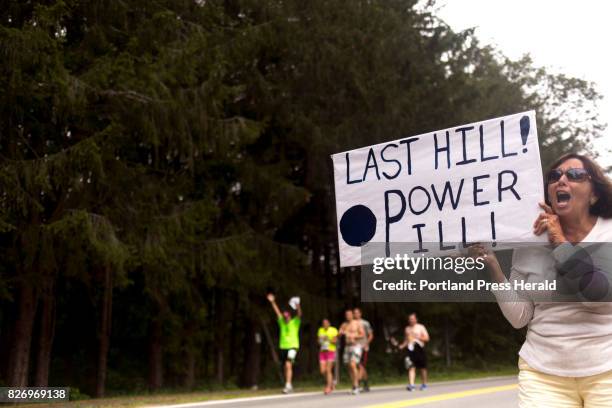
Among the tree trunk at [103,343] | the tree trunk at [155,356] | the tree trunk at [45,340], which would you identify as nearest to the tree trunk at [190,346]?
the tree trunk at [155,356]

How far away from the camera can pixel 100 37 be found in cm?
1792

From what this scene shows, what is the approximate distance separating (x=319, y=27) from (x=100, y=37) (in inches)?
325

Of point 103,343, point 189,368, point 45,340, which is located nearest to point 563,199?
point 45,340

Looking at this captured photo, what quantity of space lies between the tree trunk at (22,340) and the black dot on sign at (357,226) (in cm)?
1411

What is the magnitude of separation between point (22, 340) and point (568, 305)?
16.2m

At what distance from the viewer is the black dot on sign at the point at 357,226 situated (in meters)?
4.89

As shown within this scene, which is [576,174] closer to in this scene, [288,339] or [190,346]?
[288,339]

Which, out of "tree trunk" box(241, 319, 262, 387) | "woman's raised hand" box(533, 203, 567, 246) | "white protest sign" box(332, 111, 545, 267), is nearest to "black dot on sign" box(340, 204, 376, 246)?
"white protest sign" box(332, 111, 545, 267)

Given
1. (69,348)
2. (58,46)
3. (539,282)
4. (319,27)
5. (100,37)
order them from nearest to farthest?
(539,282), (58,46), (100,37), (319,27), (69,348)

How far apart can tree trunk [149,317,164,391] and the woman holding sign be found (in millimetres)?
21023

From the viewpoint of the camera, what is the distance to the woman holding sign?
3604mm

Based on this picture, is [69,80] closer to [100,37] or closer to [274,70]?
[100,37]

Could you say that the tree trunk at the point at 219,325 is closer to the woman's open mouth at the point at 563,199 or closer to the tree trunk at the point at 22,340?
the tree trunk at the point at 22,340

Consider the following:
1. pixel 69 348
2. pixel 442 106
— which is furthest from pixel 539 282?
pixel 69 348
